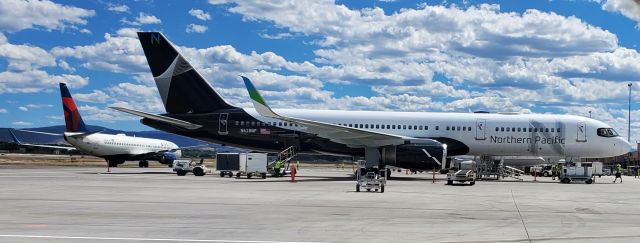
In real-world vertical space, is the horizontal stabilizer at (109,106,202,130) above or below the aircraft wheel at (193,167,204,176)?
above

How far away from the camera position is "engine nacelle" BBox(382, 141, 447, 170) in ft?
116

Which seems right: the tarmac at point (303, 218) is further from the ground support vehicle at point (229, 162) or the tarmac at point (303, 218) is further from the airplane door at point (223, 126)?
the airplane door at point (223, 126)

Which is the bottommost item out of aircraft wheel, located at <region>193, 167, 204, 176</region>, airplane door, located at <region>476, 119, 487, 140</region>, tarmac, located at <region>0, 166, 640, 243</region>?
tarmac, located at <region>0, 166, 640, 243</region>

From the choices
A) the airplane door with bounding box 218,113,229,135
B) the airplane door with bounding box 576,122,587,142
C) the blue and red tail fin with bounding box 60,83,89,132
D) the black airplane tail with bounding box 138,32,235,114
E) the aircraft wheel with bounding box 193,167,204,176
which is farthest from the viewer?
the blue and red tail fin with bounding box 60,83,89,132

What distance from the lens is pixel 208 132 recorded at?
132 ft

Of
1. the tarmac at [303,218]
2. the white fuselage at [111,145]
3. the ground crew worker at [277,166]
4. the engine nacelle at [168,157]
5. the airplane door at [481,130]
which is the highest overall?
the airplane door at [481,130]

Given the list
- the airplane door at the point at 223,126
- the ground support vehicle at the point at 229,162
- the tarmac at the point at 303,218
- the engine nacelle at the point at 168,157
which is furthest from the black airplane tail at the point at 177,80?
the engine nacelle at the point at 168,157

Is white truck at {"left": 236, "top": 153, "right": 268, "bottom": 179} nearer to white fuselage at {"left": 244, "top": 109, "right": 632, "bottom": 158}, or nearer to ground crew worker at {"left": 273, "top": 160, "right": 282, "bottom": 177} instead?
ground crew worker at {"left": 273, "top": 160, "right": 282, "bottom": 177}

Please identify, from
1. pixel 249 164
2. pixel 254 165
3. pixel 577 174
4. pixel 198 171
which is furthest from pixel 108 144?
pixel 577 174

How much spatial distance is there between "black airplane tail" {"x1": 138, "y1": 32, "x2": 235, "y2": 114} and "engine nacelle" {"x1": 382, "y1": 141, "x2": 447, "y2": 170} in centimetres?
1076

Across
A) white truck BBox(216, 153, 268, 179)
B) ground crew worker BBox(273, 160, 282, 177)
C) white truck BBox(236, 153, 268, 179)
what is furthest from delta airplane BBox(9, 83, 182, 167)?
ground crew worker BBox(273, 160, 282, 177)

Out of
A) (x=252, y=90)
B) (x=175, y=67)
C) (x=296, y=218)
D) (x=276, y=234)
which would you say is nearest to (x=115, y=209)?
(x=296, y=218)

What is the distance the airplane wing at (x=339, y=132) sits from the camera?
114 feet

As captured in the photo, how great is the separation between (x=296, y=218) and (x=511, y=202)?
845cm
